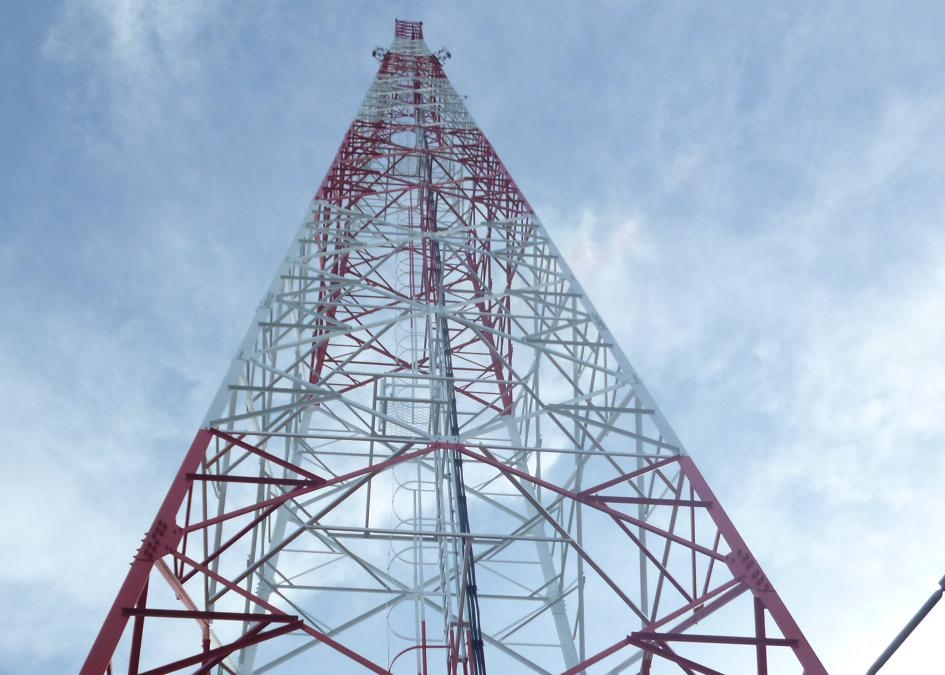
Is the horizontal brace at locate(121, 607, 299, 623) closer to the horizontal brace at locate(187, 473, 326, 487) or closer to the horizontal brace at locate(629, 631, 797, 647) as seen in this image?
the horizontal brace at locate(187, 473, 326, 487)

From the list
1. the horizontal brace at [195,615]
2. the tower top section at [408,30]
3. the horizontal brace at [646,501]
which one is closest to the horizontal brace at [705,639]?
the horizontal brace at [646,501]

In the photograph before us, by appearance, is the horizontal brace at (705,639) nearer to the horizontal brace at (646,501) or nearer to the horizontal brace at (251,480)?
the horizontal brace at (646,501)

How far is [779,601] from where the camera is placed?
8.13 m

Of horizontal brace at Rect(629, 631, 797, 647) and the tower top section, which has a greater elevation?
the tower top section

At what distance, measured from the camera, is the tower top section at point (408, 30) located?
35250 mm

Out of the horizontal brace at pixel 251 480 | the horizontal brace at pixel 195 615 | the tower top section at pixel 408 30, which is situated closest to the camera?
the horizontal brace at pixel 195 615

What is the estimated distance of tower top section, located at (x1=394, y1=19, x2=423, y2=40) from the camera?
35.2 metres

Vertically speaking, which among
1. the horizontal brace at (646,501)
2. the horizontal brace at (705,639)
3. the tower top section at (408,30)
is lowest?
the horizontal brace at (705,639)

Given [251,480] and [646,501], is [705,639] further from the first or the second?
[251,480]

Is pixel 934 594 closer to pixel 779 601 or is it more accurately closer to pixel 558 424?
pixel 779 601

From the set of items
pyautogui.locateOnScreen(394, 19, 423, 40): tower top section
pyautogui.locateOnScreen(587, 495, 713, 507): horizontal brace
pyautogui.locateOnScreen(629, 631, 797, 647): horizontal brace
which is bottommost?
pyautogui.locateOnScreen(629, 631, 797, 647): horizontal brace

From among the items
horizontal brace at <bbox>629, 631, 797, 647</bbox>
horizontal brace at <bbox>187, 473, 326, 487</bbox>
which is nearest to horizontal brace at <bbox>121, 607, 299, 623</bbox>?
horizontal brace at <bbox>187, 473, 326, 487</bbox>

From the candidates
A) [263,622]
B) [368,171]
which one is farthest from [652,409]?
[368,171]

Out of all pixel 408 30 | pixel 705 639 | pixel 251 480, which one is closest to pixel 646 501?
pixel 705 639
